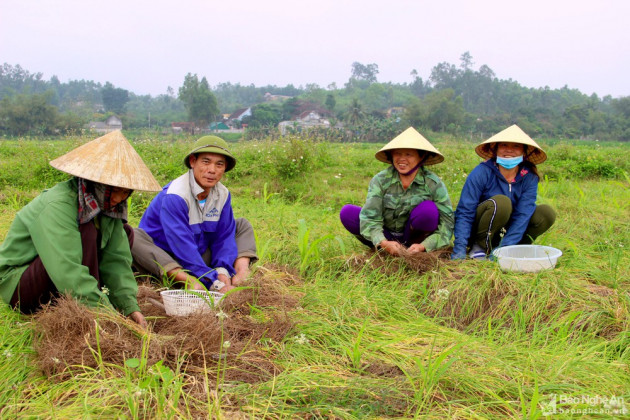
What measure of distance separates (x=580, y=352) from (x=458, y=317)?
74 cm

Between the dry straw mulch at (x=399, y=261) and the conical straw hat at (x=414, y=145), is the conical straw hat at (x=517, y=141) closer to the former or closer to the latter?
the conical straw hat at (x=414, y=145)

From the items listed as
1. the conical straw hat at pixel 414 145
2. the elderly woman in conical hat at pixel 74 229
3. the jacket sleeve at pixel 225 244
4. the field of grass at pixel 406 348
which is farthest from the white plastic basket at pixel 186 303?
the conical straw hat at pixel 414 145

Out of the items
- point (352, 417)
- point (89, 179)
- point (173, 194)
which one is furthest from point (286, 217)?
point (352, 417)

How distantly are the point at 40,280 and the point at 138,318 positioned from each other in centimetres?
47

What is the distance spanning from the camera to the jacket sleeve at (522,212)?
12.1 feet

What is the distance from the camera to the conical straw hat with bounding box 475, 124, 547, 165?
363cm

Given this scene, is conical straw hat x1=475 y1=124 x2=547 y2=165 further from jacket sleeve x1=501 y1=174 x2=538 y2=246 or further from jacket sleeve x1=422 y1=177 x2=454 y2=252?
jacket sleeve x1=422 y1=177 x2=454 y2=252

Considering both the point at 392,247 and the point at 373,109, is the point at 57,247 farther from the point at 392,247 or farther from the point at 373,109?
the point at 373,109

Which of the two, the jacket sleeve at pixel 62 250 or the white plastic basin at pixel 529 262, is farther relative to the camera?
the white plastic basin at pixel 529 262

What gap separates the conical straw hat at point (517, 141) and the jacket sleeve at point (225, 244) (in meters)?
1.96

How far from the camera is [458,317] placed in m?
2.96

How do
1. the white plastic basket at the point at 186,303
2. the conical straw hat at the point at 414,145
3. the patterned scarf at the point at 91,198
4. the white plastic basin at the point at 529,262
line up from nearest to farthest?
1. the patterned scarf at the point at 91,198
2. the white plastic basket at the point at 186,303
3. the white plastic basin at the point at 529,262
4. the conical straw hat at the point at 414,145

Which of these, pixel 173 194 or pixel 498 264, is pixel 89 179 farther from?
pixel 498 264

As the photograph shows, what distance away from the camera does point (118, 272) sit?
2521 mm
